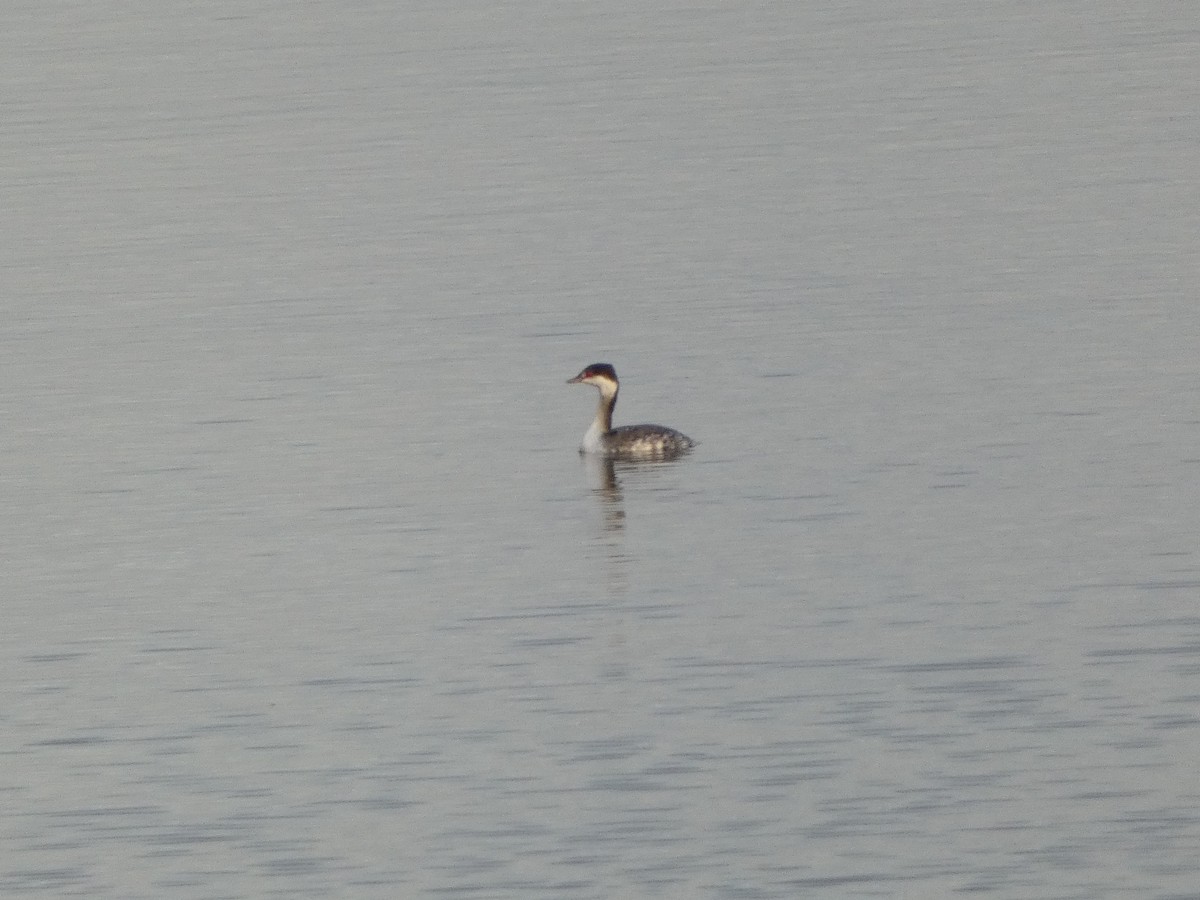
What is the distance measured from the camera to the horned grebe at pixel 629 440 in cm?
2212

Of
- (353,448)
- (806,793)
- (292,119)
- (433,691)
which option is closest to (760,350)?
(353,448)

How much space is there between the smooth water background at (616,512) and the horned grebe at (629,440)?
219 millimetres

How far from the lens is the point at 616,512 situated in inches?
811

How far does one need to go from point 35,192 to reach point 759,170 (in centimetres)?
1160

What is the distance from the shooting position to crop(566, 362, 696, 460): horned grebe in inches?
871

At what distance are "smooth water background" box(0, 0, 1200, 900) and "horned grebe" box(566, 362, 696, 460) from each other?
0.72 ft

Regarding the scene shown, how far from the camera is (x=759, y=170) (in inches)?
1592

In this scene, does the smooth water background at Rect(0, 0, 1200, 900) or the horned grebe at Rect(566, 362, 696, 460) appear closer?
the smooth water background at Rect(0, 0, 1200, 900)

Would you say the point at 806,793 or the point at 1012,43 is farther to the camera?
the point at 1012,43

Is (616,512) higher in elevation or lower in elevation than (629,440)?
lower

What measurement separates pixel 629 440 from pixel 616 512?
1728 mm

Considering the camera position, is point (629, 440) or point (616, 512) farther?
point (629, 440)

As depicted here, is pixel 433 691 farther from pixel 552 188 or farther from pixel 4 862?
pixel 552 188

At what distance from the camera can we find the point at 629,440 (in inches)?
875
